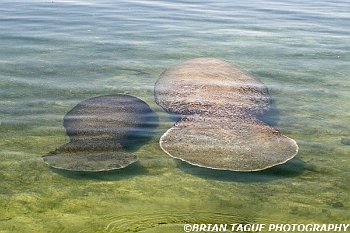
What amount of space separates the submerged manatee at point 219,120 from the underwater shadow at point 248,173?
55mm

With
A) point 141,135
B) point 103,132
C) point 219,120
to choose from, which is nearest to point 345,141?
point 219,120

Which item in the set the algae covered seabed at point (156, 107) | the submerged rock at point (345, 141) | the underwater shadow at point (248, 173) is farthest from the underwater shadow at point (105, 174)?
the submerged rock at point (345, 141)

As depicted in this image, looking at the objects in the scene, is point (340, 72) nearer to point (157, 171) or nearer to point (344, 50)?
point (344, 50)

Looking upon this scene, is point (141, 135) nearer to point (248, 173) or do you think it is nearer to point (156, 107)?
point (156, 107)

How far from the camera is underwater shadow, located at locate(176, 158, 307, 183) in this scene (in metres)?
4.28

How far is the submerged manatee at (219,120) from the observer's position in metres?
4.52

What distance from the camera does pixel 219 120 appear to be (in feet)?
17.5

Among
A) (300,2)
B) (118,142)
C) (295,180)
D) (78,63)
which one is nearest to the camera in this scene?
(295,180)

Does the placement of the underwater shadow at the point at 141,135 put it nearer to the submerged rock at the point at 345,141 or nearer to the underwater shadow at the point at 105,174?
the underwater shadow at the point at 105,174

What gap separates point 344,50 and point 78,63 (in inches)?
198

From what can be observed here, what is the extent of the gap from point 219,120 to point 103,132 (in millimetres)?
1288

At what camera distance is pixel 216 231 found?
346 centimetres

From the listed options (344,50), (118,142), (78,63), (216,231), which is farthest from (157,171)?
(344,50)

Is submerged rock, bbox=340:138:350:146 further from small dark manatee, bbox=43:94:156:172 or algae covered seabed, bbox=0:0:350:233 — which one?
A: small dark manatee, bbox=43:94:156:172
